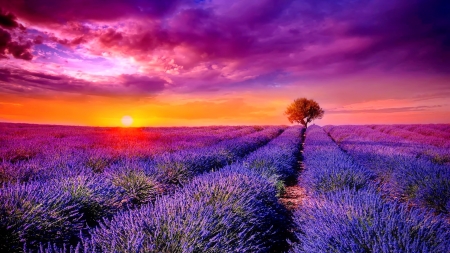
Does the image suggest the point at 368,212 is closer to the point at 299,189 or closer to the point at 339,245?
the point at 339,245

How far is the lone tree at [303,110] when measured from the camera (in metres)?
35.9

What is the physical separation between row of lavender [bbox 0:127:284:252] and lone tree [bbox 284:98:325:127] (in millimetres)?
32528

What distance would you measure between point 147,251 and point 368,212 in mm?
2261

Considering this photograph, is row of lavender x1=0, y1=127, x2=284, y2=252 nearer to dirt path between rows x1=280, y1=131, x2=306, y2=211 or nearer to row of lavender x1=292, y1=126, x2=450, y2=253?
dirt path between rows x1=280, y1=131, x2=306, y2=211

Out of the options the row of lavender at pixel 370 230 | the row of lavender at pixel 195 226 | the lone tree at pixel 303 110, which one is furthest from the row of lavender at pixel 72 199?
the lone tree at pixel 303 110

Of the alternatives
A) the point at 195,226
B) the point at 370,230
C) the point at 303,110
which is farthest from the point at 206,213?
the point at 303,110

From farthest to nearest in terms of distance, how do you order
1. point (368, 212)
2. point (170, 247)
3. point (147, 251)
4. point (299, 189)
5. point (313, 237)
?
point (299, 189) < point (368, 212) < point (313, 237) < point (170, 247) < point (147, 251)

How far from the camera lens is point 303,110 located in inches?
1411

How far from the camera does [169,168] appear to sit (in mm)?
5266

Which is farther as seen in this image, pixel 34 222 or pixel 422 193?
pixel 422 193

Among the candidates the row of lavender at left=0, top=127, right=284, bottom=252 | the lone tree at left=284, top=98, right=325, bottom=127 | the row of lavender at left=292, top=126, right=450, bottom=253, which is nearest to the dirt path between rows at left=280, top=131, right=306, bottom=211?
the row of lavender at left=292, top=126, right=450, bottom=253

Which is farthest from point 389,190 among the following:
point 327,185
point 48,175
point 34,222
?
point 48,175

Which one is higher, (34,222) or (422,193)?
(34,222)

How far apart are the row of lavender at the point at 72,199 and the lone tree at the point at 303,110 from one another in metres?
32.5
